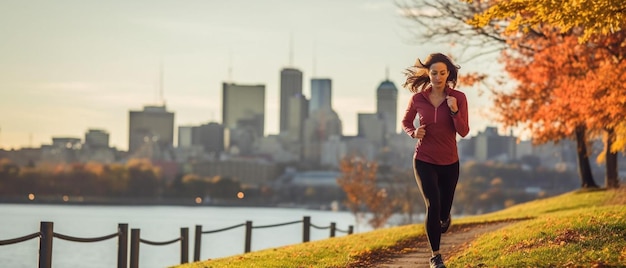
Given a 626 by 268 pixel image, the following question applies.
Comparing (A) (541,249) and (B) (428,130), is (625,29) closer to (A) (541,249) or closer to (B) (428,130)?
(A) (541,249)

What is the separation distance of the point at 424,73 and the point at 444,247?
23.4ft

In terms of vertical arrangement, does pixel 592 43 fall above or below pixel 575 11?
above

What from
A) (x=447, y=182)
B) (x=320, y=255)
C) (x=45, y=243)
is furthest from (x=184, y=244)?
(x=447, y=182)

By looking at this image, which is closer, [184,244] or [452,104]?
[452,104]

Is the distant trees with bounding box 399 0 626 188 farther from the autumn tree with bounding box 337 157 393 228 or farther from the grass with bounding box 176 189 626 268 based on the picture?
the autumn tree with bounding box 337 157 393 228

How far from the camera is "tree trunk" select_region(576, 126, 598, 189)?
133 ft

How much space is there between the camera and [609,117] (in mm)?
30422

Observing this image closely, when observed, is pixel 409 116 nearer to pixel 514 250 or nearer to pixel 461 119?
pixel 461 119

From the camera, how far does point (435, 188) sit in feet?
39.4

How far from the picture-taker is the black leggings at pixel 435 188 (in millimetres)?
11992

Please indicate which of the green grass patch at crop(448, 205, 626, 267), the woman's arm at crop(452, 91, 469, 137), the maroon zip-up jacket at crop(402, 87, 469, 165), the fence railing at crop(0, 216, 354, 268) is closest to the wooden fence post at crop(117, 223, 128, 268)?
the fence railing at crop(0, 216, 354, 268)

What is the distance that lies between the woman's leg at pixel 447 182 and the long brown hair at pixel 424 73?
42.4 inches

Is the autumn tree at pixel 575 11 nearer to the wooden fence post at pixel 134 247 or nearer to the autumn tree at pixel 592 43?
the autumn tree at pixel 592 43

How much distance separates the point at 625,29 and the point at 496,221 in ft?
29.6
